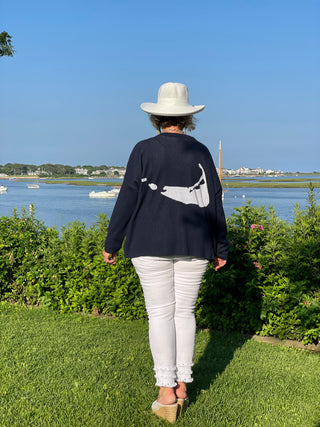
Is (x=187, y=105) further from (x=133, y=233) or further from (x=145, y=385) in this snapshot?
(x=145, y=385)

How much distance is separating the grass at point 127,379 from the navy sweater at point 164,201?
3.63 feet

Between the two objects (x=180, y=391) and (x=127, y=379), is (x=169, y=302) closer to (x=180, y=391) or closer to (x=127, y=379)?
(x=180, y=391)

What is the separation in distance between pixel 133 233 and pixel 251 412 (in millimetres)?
1488

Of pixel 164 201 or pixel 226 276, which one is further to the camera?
pixel 226 276

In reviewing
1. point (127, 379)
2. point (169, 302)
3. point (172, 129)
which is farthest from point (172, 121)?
point (127, 379)

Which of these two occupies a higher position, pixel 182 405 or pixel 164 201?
pixel 164 201

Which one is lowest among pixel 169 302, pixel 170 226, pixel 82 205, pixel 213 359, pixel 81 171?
pixel 82 205

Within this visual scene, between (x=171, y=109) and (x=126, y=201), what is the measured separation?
659 mm

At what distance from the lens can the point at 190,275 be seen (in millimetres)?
2924

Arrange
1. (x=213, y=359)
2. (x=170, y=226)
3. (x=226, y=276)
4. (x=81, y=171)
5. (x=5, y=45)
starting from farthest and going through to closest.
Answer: (x=81, y=171)
(x=5, y=45)
(x=226, y=276)
(x=213, y=359)
(x=170, y=226)

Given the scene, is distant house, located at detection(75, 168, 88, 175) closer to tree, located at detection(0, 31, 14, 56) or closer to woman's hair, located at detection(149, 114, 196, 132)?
tree, located at detection(0, 31, 14, 56)

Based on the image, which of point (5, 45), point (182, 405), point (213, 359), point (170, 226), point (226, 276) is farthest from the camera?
point (5, 45)

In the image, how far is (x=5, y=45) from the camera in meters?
9.30

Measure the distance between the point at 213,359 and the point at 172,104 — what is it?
2.40m
